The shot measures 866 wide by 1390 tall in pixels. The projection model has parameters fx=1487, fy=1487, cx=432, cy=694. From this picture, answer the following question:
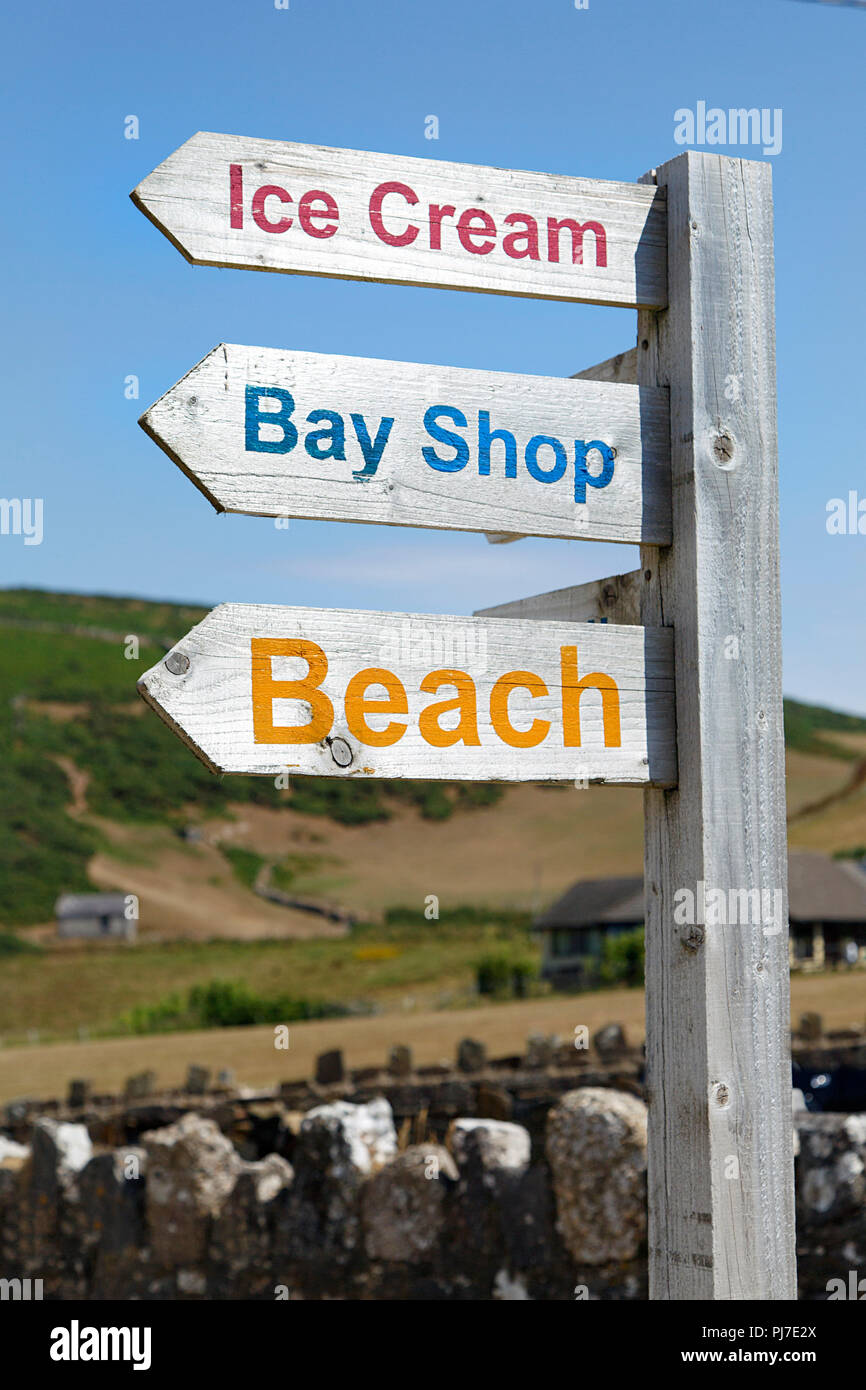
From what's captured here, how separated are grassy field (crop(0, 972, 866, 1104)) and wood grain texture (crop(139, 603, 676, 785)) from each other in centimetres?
1934

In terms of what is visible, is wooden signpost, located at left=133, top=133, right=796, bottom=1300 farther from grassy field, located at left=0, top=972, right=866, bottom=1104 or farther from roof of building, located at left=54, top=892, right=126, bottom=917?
roof of building, located at left=54, top=892, right=126, bottom=917

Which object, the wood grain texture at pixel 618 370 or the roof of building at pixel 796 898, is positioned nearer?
the wood grain texture at pixel 618 370

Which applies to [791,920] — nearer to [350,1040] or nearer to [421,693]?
[350,1040]

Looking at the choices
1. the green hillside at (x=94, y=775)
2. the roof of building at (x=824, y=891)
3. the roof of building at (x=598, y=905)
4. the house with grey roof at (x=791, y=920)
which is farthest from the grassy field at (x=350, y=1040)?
the green hillside at (x=94, y=775)

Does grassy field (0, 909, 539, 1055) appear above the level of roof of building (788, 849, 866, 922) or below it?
below

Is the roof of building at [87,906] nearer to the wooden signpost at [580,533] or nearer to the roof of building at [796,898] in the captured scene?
the roof of building at [796,898]

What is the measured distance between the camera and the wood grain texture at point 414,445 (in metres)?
2.39

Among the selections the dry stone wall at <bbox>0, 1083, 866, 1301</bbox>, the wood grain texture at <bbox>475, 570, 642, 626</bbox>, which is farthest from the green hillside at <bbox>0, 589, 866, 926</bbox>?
the wood grain texture at <bbox>475, 570, 642, 626</bbox>

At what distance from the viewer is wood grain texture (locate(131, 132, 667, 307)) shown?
2424mm

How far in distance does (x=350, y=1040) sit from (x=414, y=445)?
1124 inches

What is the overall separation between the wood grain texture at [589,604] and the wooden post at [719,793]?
8 centimetres
